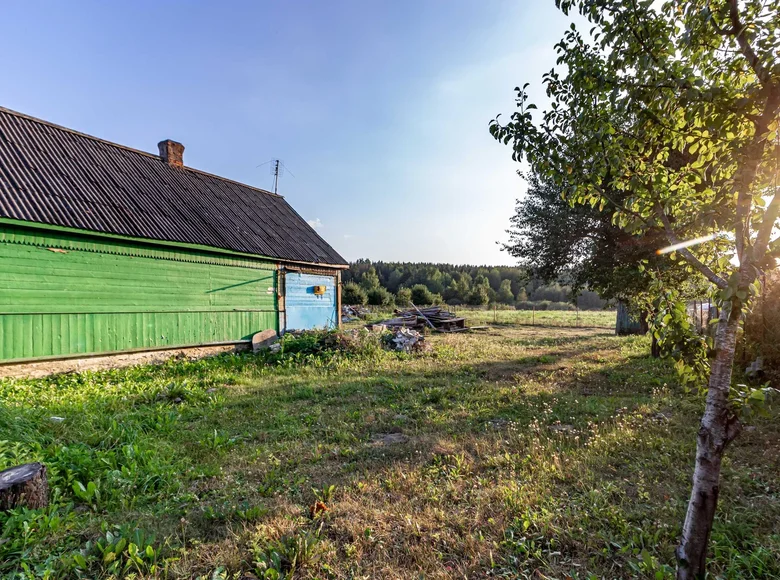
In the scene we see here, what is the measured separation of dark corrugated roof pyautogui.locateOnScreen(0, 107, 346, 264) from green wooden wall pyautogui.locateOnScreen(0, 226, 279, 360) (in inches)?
19.2

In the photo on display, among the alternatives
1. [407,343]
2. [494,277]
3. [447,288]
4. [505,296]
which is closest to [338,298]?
[407,343]

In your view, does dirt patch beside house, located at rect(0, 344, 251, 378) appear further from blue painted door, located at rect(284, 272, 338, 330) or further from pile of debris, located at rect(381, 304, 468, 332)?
pile of debris, located at rect(381, 304, 468, 332)

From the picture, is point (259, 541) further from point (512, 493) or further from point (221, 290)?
point (221, 290)

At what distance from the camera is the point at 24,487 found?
314cm

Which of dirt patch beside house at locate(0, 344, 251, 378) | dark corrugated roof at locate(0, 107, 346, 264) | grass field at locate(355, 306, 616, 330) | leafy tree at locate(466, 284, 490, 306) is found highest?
dark corrugated roof at locate(0, 107, 346, 264)

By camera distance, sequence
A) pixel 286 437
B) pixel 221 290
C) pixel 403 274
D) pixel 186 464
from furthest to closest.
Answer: pixel 403 274
pixel 221 290
pixel 286 437
pixel 186 464

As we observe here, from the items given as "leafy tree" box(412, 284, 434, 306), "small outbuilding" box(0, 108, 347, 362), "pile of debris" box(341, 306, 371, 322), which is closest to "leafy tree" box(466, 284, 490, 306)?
"leafy tree" box(412, 284, 434, 306)

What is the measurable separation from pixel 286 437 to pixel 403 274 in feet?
254

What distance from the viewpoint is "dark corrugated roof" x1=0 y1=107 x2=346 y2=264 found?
8609 millimetres

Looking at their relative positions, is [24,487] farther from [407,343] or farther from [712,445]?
[407,343]

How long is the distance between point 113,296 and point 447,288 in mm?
59053

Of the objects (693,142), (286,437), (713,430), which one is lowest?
(286,437)

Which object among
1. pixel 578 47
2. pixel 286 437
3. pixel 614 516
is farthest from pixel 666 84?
pixel 286 437

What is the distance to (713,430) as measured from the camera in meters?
2.02
